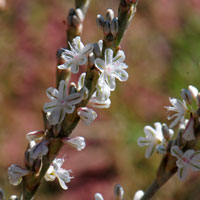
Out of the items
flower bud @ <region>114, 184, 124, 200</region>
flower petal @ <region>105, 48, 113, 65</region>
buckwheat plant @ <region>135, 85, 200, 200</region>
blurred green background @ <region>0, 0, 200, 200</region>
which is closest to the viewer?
flower petal @ <region>105, 48, 113, 65</region>

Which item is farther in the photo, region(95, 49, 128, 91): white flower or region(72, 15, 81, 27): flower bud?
region(72, 15, 81, 27): flower bud

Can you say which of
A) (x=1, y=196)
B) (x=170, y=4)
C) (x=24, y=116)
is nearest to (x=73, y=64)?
(x=1, y=196)

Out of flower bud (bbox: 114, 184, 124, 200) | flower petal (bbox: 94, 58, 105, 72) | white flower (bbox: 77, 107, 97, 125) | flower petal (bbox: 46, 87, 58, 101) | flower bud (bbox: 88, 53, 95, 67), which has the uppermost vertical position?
flower bud (bbox: 88, 53, 95, 67)

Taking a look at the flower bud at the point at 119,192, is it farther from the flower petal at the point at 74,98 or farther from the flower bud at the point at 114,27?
the flower bud at the point at 114,27

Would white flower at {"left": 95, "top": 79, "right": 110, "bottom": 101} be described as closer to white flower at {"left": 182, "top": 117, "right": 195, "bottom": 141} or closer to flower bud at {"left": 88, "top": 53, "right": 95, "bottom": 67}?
flower bud at {"left": 88, "top": 53, "right": 95, "bottom": 67}

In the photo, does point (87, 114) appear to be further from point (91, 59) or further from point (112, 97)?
point (112, 97)

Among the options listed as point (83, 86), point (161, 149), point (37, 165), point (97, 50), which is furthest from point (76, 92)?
point (161, 149)

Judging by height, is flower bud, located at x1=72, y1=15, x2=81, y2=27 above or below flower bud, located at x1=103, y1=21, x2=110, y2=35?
above

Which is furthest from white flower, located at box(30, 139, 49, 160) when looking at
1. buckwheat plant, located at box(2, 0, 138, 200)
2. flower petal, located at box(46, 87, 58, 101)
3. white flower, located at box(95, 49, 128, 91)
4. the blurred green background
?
the blurred green background
